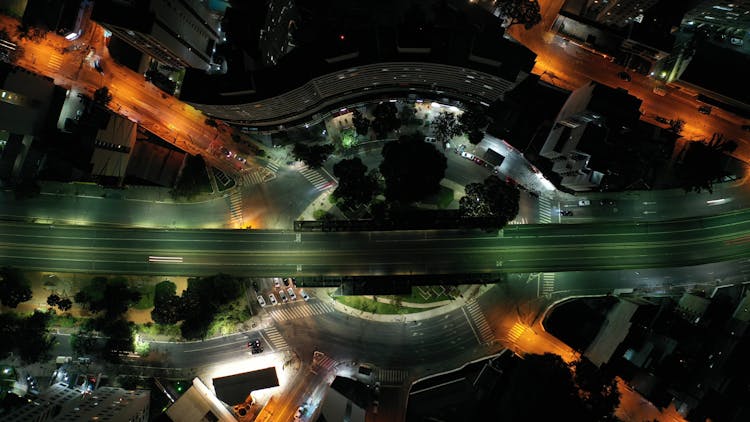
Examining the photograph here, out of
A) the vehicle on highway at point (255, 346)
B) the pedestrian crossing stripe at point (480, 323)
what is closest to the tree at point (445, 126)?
the pedestrian crossing stripe at point (480, 323)

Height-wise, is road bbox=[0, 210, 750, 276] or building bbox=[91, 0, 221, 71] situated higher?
building bbox=[91, 0, 221, 71]

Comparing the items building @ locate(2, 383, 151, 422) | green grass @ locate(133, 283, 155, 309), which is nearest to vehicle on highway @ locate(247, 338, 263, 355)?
building @ locate(2, 383, 151, 422)

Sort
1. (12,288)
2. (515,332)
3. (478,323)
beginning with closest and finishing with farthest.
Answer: (12,288) < (515,332) < (478,323)

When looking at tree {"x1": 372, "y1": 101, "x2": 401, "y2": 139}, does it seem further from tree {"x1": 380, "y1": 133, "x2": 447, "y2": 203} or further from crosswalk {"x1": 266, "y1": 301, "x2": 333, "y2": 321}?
crosswalk {"x1": 266, "y1": 301, "x2": 333, "y2": 321}

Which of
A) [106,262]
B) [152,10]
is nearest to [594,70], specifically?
[152,10]

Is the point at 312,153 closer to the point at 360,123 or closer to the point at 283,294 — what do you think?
the point at 360,123

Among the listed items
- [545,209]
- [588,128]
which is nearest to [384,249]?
[545,209]

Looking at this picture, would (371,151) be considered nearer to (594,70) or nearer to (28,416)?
(594,70)
